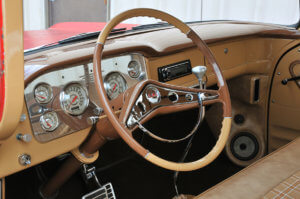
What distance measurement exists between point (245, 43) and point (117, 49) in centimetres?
94

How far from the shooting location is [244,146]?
6.88ft

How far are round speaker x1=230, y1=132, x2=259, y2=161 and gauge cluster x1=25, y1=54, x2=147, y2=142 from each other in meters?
1.10

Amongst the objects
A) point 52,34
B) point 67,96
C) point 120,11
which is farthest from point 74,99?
point 120,11

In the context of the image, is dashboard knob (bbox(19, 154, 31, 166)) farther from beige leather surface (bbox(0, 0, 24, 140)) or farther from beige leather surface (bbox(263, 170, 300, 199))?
beige leather surface (bbox(263, 170, 300, 199))

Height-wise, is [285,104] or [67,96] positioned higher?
[67,96]

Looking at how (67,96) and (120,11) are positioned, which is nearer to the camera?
(67,96)

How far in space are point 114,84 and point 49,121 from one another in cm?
30

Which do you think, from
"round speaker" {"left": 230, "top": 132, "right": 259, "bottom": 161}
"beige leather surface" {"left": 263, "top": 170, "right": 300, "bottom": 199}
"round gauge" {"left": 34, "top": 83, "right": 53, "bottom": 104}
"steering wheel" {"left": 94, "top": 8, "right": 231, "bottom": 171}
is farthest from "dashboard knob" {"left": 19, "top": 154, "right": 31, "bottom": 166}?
"round speaker" {"left": 230, "top": 132, "right": 259, "bottom": 161}

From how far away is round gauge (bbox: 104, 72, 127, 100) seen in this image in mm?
1237

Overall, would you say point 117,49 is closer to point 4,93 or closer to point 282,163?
point 4,93

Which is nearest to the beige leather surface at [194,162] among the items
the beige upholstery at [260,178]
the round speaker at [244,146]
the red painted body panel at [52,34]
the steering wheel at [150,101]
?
the steering wheel at [150,101]

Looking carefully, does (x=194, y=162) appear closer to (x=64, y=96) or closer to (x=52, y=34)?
(x=64, y=96)

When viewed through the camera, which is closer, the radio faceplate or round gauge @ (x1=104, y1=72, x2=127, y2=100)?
round gauge @ (x1=104, y1=72, x2=127, y2=100)

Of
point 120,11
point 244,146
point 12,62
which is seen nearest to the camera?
point 12,62
